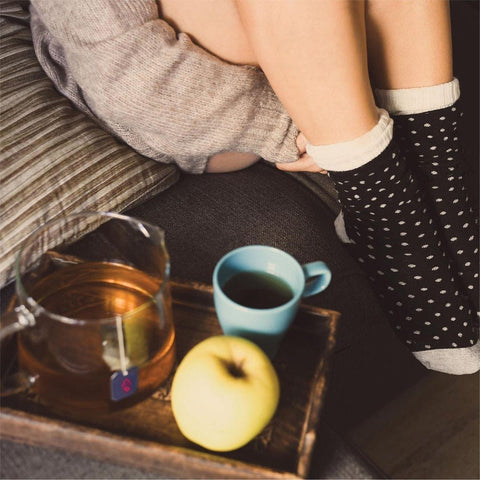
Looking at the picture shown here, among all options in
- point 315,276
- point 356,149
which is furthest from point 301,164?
point 315,276

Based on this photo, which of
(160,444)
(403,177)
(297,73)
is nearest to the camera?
(160,444)

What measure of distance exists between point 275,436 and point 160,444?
0.09 m

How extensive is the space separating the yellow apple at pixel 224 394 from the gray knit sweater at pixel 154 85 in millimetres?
329

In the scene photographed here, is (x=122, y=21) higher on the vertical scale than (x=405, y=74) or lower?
higher

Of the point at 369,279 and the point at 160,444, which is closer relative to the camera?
the point at 160,444

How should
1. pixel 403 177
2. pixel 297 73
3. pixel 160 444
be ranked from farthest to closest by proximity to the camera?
pixel 403 177 < pixel 297 73 < pixel 160 444

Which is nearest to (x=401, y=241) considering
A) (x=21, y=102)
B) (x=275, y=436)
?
(x=275, y=436)

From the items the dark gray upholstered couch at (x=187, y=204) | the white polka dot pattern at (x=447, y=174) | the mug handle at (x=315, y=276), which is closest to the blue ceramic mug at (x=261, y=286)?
the mug handle at (x=315, y=276)

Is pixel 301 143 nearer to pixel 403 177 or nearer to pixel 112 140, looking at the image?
pixel 403 177

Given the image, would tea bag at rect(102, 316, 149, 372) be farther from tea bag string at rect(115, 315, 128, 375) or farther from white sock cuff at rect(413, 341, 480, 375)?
white sock cuff at rect(413, 341, 480, 375)

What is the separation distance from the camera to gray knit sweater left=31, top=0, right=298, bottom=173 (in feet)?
2.06

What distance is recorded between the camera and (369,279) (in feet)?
2.60

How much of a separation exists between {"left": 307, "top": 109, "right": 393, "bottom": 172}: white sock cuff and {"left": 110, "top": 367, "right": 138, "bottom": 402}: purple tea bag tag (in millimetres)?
336

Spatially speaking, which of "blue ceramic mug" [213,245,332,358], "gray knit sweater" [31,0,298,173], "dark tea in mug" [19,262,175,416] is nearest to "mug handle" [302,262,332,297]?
"blue ceramic mug" [213,245,332,358]
